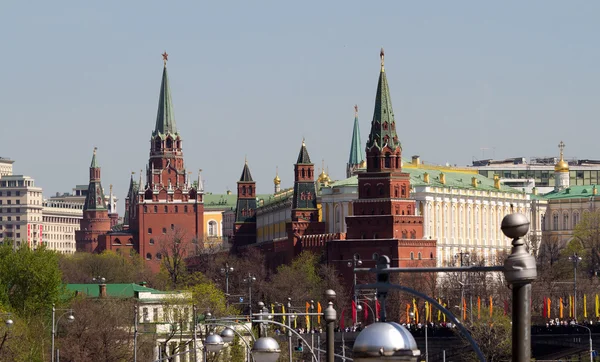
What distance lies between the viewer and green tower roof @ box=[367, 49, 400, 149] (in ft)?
590

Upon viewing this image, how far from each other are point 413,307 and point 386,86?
43328 mm

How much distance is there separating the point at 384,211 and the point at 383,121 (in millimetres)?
8914

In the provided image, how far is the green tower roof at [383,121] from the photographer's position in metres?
180

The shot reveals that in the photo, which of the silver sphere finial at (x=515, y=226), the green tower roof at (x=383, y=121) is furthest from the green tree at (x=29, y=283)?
the silver sphere finial at (x=515, y=226)

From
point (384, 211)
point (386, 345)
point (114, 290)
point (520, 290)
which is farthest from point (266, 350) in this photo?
point (384, 211)

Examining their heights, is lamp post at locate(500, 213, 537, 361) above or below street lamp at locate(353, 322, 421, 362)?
above

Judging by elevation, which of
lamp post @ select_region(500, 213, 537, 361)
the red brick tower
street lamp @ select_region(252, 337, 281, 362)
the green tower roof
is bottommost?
street lamp @ select_region(252, 337, 281, 362)

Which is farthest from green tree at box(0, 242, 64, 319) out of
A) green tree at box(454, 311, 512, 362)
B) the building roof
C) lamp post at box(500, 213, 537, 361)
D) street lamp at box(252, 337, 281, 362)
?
lamp post at box(500, 213, 537, 361)

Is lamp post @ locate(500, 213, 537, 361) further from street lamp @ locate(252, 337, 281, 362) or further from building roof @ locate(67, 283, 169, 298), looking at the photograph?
building roof @ locate(67, 283, 169, 298)

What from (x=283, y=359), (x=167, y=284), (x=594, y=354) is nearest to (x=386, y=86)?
(x=167, y=284)

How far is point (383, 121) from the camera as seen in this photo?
181375 mm

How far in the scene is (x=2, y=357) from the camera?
296 ft

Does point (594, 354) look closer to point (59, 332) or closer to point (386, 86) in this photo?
point (59, 332)

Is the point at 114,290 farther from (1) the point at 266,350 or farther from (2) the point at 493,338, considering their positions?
(1) the point at 266,350
